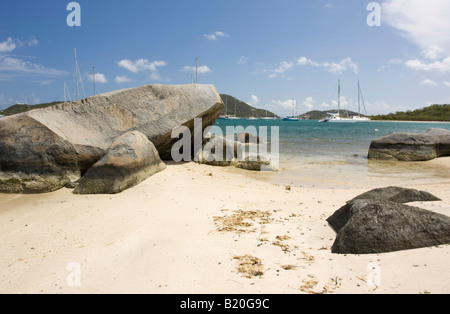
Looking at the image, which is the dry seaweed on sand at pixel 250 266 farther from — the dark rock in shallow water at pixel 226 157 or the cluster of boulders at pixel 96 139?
the dark rock in shallow water at pixel 226 157

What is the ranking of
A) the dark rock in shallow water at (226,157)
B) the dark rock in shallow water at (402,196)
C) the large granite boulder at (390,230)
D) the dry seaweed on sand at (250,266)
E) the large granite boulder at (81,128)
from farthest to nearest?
the dark rock in shallow water at (226,157) → the large granite boulder at (81,128) → the dark rock in shallow water at (402,196) → the large granite boulder at (390,230) → the dry seaweed on sand at (250,266)

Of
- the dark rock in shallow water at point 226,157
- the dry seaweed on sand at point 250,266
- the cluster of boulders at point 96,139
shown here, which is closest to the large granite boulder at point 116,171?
the cluster of boulders at point 96,139

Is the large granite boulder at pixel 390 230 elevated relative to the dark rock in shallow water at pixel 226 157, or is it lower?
lower

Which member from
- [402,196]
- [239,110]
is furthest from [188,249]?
[239,110]

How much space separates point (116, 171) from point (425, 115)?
105m

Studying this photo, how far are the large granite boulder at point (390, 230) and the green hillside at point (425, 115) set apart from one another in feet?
317

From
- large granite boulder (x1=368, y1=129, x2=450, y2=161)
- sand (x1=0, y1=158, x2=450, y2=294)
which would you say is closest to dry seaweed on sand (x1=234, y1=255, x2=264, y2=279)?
sand (x1=0, y1=158, x2=450, y2=294)

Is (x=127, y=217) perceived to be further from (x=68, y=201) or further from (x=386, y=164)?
(x=386, y=164)

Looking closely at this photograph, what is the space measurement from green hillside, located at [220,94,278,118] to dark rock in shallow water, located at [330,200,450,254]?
124m

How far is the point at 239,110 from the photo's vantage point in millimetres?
147250

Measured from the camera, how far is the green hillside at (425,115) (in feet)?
285

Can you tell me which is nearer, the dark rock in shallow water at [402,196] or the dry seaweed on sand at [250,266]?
the dry seaweed on sand at [250,266]

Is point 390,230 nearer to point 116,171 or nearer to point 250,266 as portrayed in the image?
point 250,266
